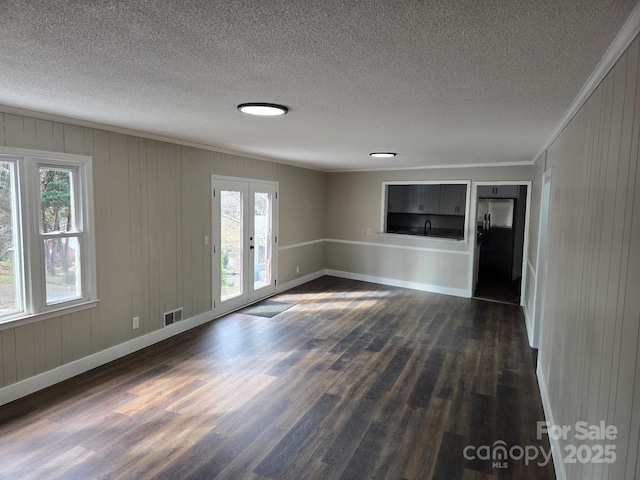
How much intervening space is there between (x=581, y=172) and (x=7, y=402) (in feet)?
14.6

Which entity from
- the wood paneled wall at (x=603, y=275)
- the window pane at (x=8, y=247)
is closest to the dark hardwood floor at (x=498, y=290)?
the wood paneled wall at (x=603, y=275)

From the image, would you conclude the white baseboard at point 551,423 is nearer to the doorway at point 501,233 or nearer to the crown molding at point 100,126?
the doorway at point 501,233

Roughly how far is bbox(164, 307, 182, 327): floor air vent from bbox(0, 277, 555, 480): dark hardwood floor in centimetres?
23

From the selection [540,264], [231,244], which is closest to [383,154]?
[540,264]

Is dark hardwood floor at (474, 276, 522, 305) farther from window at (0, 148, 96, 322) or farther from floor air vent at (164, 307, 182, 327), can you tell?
window at (0, 148, 96, 322)

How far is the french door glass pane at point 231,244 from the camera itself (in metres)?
5.42

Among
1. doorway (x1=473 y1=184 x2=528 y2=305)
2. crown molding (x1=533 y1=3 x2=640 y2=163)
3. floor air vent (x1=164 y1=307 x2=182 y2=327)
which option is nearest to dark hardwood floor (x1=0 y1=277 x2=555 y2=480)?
floor air vent (x1=164 y1=307 x2=182 y2=327)

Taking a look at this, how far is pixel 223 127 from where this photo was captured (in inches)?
142

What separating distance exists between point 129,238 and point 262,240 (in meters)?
2.57

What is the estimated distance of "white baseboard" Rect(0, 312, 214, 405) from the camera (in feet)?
10.4

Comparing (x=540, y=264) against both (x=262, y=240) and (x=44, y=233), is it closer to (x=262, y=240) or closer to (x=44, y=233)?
(x=262, y=240)

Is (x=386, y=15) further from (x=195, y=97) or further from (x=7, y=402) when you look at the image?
(x=7, y=402)

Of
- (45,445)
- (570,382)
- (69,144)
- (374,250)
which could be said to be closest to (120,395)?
(45,445)

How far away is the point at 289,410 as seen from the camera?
121 inches
